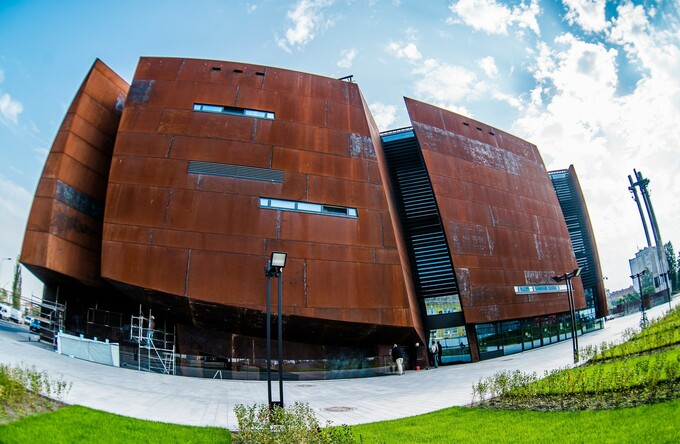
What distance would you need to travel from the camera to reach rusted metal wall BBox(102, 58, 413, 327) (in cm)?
1884

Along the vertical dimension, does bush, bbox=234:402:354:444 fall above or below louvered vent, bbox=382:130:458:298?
below

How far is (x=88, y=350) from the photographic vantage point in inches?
689

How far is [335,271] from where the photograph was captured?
797 inches

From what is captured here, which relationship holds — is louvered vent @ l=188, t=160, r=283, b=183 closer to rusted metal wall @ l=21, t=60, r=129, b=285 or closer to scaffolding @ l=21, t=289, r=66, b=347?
rusted metal wall @ l=21, t=60, r=129, b=285

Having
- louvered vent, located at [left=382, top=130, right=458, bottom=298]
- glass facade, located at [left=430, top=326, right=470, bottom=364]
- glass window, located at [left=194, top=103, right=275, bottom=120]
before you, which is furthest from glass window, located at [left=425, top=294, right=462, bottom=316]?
glass window, located at [left=194, top=103, right=275, bottom=120]

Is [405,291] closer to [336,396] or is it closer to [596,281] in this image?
[336,396]

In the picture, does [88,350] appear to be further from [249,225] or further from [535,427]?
[535,427]

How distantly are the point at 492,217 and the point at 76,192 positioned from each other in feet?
77.9

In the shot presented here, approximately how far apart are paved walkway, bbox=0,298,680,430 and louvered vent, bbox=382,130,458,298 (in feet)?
23.7

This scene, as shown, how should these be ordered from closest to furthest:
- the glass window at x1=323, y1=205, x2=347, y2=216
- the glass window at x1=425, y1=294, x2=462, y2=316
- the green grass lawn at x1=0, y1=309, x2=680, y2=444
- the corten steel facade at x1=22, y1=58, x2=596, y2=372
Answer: the green grass lawn at x1=0, y1=309, x2=680, y2=444 < the corten steel facade at x1=22, y1=58, x2=596, y2=372 < the glass window at x1=323, y1=205, x2=347, y2=216 < the glass window at x1=425, y1=294, x2=462, y2=316

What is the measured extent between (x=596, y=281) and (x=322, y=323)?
30.0 m

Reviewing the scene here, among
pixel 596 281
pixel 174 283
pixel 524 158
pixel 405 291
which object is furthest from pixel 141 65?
pixel 596 281

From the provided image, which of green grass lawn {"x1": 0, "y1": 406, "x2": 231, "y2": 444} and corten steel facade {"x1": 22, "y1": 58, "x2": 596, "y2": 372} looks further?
corten steel facade {"x1": 22, "y1": 58, "x2": 596, "y2": 372}

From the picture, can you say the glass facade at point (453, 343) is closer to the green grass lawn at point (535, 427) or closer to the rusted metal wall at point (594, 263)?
the green grass lawn at point (535, 427)
